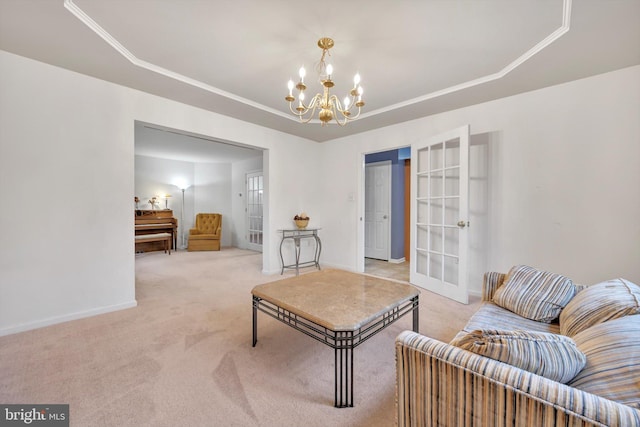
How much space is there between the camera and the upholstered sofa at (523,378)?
2.20ft

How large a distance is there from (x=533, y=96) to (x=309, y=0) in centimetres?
262

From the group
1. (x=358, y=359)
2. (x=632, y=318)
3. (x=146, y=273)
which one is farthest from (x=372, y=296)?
(x=146, y=273)

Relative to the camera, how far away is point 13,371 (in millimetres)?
1698

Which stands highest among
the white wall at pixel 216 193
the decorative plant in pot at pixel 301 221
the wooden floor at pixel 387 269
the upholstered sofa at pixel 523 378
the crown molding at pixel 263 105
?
the crown molding at pixel 263 105

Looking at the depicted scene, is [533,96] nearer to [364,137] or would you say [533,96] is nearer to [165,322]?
[364,137]

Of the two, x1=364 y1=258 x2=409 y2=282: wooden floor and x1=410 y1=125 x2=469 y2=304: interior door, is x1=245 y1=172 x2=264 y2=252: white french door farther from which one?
x1=410 y1=125 x2=469 y2=304: interior door

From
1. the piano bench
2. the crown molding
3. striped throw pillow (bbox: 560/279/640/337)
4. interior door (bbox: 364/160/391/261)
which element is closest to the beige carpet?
striped throw pillow (bbox: 560/279/640/337)

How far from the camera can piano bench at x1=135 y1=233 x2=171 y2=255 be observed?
18.9 feet

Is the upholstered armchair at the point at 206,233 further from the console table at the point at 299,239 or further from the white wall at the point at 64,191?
the white wall at the point at 64,191

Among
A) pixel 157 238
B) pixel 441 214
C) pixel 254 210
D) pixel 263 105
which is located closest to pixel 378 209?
pixel 441 214

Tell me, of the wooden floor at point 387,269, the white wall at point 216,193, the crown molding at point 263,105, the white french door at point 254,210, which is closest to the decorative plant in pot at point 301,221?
the wooden floor at point 387,269

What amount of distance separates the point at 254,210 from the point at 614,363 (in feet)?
21.1

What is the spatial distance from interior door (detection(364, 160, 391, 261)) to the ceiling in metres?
2.64

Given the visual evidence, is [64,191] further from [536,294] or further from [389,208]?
[389,208]
